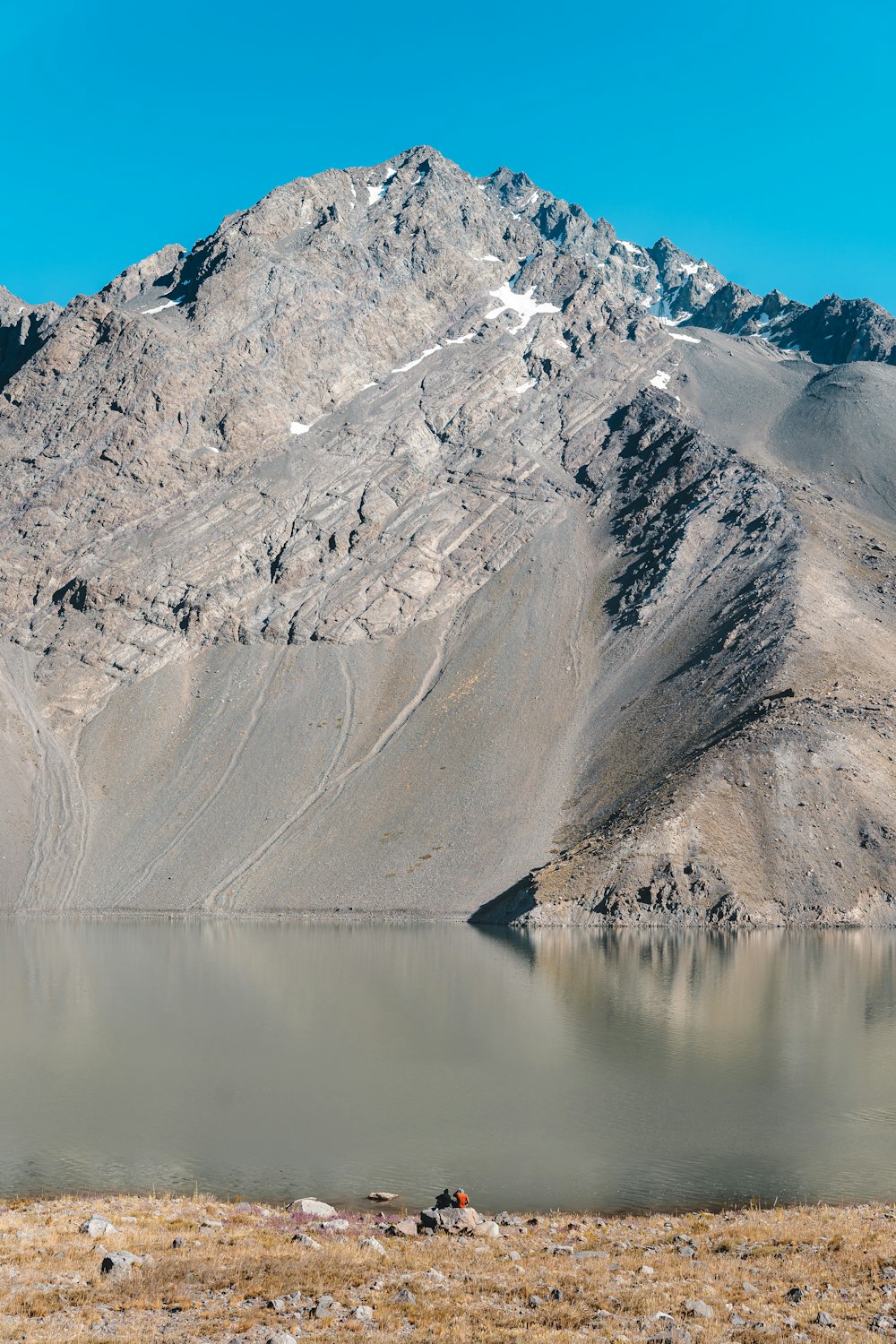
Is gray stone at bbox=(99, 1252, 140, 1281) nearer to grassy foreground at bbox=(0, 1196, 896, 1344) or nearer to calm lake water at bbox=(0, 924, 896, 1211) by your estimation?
grassy foreground at bbox=(0, 1196, 896, 1344)

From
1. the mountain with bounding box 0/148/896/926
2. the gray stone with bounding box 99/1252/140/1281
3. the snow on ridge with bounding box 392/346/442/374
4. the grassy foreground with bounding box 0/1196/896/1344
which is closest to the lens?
the grassy foreground with bounding box 0/1196/896/1344

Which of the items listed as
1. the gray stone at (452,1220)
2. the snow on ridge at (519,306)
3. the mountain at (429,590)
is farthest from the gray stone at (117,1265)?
the snow on ridge at (519,306)

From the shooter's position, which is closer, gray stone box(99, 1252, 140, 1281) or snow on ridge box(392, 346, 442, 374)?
gray stone box(99, 1252, 140, 1281)

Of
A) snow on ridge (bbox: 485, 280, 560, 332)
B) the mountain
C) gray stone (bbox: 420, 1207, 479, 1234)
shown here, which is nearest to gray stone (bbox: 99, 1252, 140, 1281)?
gray stone (bbox: 420, 1207, 479, 1234)

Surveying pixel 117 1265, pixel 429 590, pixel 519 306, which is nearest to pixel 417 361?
pixel 519 306

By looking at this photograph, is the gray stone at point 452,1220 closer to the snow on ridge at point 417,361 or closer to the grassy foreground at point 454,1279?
the grassy foreground at point 454,1279

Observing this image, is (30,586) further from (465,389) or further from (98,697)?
(465,389)
